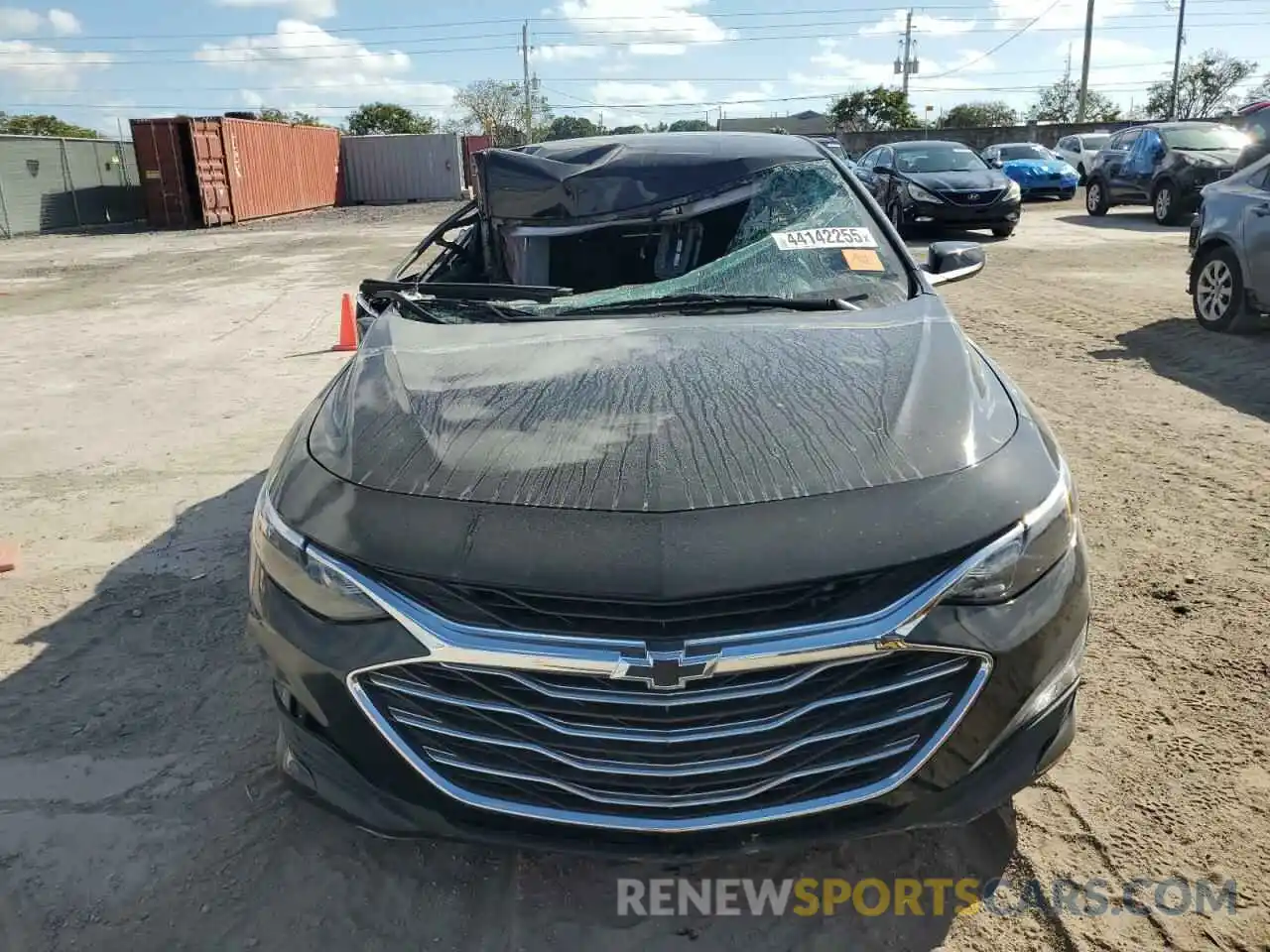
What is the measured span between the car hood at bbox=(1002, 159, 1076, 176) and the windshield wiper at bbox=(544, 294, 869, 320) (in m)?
20.4

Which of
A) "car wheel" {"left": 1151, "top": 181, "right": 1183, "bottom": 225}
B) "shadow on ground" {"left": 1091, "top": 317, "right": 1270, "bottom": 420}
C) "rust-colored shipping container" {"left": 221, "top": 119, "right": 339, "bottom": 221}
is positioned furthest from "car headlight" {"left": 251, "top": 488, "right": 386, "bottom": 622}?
"rust-colored shipping container" {"left": 221, "top": 119, "right": 339, "bottom": 221}

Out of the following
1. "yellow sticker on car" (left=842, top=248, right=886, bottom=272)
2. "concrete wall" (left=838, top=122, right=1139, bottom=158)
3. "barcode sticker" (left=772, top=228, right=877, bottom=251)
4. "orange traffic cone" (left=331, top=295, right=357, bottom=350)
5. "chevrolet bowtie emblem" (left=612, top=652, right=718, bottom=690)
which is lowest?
"orange traffic cone" (left=331, top=295, right=357, bottom=350)

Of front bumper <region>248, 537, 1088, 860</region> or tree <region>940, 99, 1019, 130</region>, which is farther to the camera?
tree <region>940, 99, 1019, 130</region>

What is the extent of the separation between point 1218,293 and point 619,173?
5899mm

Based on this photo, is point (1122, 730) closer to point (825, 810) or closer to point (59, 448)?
point (825, 810)

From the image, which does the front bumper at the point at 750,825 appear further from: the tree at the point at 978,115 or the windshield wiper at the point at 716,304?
the tree at the point at 978,115

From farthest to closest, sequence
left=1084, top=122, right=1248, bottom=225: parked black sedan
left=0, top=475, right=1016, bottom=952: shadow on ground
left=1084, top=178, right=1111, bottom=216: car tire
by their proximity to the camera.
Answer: left=1084, top=178, right=1111, bottom=216: car tire → left=1084, top=122, right=1248, bottom=225: parked black sedan → left=0, top=475, right=1016, bottom=952: shadow on ground

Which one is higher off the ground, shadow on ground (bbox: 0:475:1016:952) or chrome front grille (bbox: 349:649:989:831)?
chrome front grille (bbox: 349:649:989:831)

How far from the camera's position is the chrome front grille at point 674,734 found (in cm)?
179

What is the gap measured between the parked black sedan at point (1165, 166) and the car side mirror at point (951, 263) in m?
13.0

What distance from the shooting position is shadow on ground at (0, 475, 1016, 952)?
2.10 metres

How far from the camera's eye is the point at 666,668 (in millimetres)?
1733

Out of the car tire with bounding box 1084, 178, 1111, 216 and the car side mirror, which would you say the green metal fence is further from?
the car side mirror

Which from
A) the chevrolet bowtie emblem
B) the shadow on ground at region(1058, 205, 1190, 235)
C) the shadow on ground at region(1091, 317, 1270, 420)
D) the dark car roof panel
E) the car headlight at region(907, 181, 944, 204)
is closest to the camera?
the chevrolet bowtie emblem
